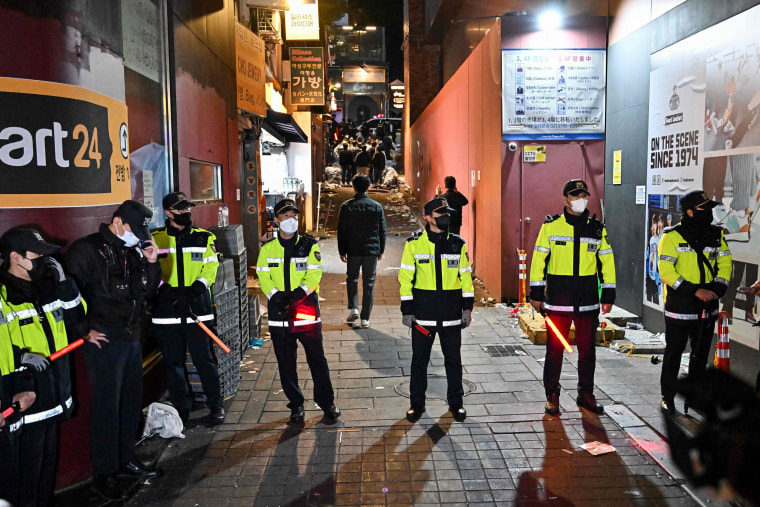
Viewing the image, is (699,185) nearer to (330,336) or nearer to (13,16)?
(330,336)

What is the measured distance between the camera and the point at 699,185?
749cm

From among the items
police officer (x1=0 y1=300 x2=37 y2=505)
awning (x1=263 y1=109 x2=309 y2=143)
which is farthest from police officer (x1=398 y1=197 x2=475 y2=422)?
awning (x1=263 y1=109 x2=309 y2=143)

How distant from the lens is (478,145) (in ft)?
41.0

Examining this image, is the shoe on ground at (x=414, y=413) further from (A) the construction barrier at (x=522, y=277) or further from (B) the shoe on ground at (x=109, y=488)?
(A) the construction barrier at (x=522, y=277)

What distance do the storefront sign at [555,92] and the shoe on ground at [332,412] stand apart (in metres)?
6.15

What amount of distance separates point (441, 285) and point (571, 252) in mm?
1359

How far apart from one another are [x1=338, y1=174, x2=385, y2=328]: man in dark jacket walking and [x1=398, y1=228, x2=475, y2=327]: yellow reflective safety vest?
10.9 feet

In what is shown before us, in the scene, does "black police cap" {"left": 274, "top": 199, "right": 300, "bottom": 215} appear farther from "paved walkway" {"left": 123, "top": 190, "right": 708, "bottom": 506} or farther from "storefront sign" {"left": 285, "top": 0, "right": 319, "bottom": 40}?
"storefront sign" {"left": 285, "top": 0, "right": 319, "bottom": 40}

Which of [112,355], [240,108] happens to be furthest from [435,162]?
[112,355]

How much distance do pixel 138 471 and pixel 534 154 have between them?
7.90m

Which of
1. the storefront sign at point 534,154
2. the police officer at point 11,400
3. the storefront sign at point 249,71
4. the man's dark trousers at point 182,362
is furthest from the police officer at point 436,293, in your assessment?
the storefront sign at point 249,71

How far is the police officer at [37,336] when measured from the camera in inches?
153

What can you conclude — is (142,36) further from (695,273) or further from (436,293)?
(695,273)

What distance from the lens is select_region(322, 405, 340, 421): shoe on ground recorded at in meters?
5.99
